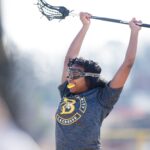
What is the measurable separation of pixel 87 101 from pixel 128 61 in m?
0.36

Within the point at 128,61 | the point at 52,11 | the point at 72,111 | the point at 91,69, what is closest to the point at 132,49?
the point at 128,61

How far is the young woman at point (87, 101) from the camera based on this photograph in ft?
10.9

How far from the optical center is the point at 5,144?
1.10 m

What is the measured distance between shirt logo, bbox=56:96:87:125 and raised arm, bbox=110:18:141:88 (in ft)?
0.76

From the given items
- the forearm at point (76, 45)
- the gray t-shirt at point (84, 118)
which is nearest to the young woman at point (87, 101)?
the gray t-shirt at point (84, 118)

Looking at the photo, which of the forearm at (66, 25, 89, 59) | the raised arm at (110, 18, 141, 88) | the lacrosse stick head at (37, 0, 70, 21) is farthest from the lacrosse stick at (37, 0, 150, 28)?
the raised arm at (110, 18, 141, 88)

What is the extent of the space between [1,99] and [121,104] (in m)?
12.8

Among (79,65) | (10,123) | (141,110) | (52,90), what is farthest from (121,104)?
(10,123)

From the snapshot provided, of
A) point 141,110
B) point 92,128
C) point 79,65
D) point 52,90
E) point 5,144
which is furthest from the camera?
point 141,110

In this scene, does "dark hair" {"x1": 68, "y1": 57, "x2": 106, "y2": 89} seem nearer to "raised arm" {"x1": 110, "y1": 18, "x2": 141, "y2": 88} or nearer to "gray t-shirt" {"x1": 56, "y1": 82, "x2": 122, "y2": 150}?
"gray t-shirt" {"x1": 56, "y1": 82, "x2": 122, "y2": 150}

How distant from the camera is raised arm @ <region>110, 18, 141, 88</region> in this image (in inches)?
130

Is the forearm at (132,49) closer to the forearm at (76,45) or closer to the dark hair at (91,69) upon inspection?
the dark hair at (91,69)

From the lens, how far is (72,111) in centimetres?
339

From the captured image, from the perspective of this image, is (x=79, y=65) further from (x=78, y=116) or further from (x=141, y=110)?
(x=141, y=110)
